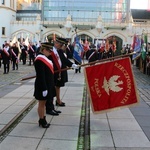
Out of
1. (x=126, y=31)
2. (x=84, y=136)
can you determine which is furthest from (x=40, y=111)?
(x=126, y=31)

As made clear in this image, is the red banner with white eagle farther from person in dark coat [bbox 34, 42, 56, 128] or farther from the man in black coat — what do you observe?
the man in black coat

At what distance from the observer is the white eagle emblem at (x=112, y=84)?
6.93 meters

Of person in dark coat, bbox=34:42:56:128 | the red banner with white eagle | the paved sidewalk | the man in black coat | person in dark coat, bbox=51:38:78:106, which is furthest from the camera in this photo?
person in dark coat, bbox=51:38:78:106

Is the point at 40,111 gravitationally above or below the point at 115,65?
below

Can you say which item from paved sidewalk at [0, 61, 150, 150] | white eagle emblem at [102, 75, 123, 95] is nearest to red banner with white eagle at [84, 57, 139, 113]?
white eagle emblem at [102, 75, 123, 95]

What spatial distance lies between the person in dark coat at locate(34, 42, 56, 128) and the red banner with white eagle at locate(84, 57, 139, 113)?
0.79m

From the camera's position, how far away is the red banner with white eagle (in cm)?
692

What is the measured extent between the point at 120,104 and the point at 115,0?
59.9m

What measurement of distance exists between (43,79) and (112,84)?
1.45 metres

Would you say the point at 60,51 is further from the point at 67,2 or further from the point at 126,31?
the point at 67,2

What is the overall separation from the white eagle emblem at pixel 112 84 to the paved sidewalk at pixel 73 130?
772mm

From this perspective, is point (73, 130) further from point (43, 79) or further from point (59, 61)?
point (59, 61)

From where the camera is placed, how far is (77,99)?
1023cm

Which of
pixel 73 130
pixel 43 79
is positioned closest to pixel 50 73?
pixel 43 79
